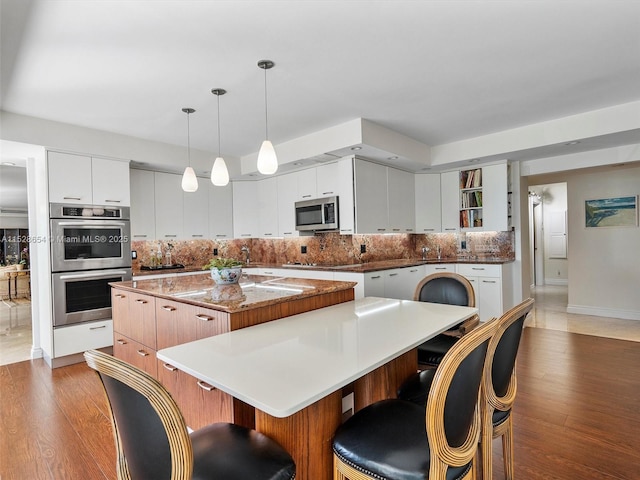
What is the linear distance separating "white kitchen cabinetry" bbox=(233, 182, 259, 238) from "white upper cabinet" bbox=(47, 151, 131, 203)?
175 centimetres

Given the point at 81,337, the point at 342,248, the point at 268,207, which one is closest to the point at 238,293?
the point at 81,337

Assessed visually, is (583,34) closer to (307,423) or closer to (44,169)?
(307,423)

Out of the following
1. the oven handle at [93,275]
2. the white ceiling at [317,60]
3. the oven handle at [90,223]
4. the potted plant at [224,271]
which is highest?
the white ceiling at [317,60]

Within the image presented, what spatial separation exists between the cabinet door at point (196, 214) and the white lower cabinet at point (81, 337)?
1595mm

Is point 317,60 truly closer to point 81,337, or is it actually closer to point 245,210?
point 245,210

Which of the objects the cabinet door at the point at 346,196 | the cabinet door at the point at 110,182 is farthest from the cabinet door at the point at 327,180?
the cabinet door at the point at 110,182

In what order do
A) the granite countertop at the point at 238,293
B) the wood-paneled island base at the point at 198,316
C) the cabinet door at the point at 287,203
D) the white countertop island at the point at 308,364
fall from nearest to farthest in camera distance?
the white countertop island at the point at 308,364
the wood-paneled island base at the point at 198,316
the granite countertop at the point at 238,293
the cabinet door at the point at 287,203

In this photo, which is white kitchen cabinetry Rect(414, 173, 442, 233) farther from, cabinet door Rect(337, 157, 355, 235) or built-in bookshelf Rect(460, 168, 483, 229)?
cabinet door Rect(337, 157, 355, 235)

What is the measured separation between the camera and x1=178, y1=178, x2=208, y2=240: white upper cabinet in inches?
201

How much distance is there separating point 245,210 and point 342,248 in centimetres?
167

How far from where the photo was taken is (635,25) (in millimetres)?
2217

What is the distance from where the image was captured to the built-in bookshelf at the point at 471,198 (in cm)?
509

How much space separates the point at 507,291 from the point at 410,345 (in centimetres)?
402

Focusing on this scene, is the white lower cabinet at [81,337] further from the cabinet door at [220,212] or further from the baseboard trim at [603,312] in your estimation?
the baseboard trim at [603,312]
